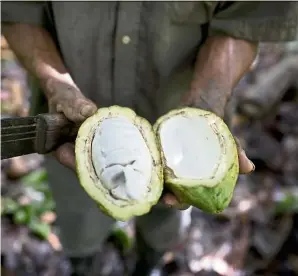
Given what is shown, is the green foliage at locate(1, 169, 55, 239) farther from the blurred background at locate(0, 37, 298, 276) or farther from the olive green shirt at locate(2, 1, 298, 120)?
the olive green shirt at locate(2, 1, 298, 120)

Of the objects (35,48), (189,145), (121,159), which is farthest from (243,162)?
(35,48)

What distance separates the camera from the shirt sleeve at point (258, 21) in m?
1.07

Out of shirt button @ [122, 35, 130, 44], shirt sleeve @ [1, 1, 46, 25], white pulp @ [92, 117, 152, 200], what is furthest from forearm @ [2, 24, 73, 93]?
white pulp @ [92, 117, 152, 200]

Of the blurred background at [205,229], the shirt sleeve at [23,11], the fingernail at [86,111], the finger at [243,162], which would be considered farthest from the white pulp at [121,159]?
the blurred background at [205,229]

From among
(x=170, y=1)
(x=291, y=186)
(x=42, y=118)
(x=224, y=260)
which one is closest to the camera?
(x=42, y=118)

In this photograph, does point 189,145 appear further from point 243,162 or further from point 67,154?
point 67,154

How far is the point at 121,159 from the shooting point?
0.87 m

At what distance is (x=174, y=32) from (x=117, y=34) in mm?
119

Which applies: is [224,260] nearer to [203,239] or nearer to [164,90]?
[203,239]

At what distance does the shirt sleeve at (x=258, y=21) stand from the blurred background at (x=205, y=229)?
0.60 m

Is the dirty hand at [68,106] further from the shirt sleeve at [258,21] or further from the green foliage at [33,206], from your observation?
the green foliage at [33,206]

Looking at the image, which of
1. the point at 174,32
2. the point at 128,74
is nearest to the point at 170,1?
the point at 174,32

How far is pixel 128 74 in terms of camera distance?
44.8 inches

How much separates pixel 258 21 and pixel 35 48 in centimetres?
48
